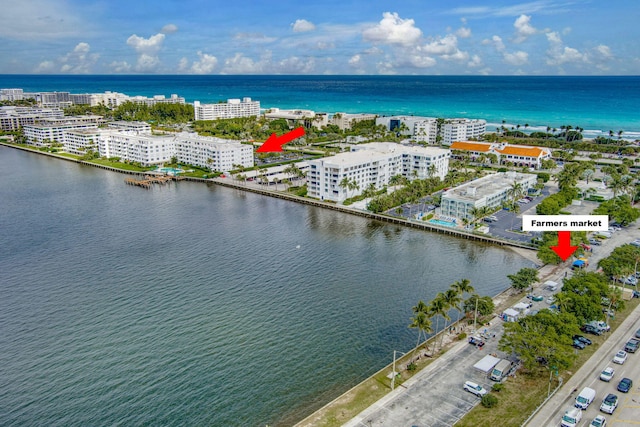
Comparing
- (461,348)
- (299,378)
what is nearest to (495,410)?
(461,348)

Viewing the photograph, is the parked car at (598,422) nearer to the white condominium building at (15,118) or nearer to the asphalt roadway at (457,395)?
the asphalt roadway at (457,395)

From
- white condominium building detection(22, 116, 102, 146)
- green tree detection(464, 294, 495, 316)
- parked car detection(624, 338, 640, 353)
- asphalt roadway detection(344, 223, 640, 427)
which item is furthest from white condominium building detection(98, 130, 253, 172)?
parked car detection(624, 338, 640, 353)

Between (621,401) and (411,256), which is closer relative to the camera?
(621,401)

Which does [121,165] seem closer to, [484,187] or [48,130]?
[48,130]

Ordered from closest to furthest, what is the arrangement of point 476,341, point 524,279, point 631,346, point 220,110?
point 631,346 < point 476,341 < point 524,279 < point 220,110

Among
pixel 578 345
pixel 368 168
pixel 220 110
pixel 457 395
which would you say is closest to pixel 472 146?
pixel 368 168

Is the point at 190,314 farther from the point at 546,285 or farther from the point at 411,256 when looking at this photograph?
the point at 546,285

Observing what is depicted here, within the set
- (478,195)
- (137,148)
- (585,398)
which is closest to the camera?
(585,398)
